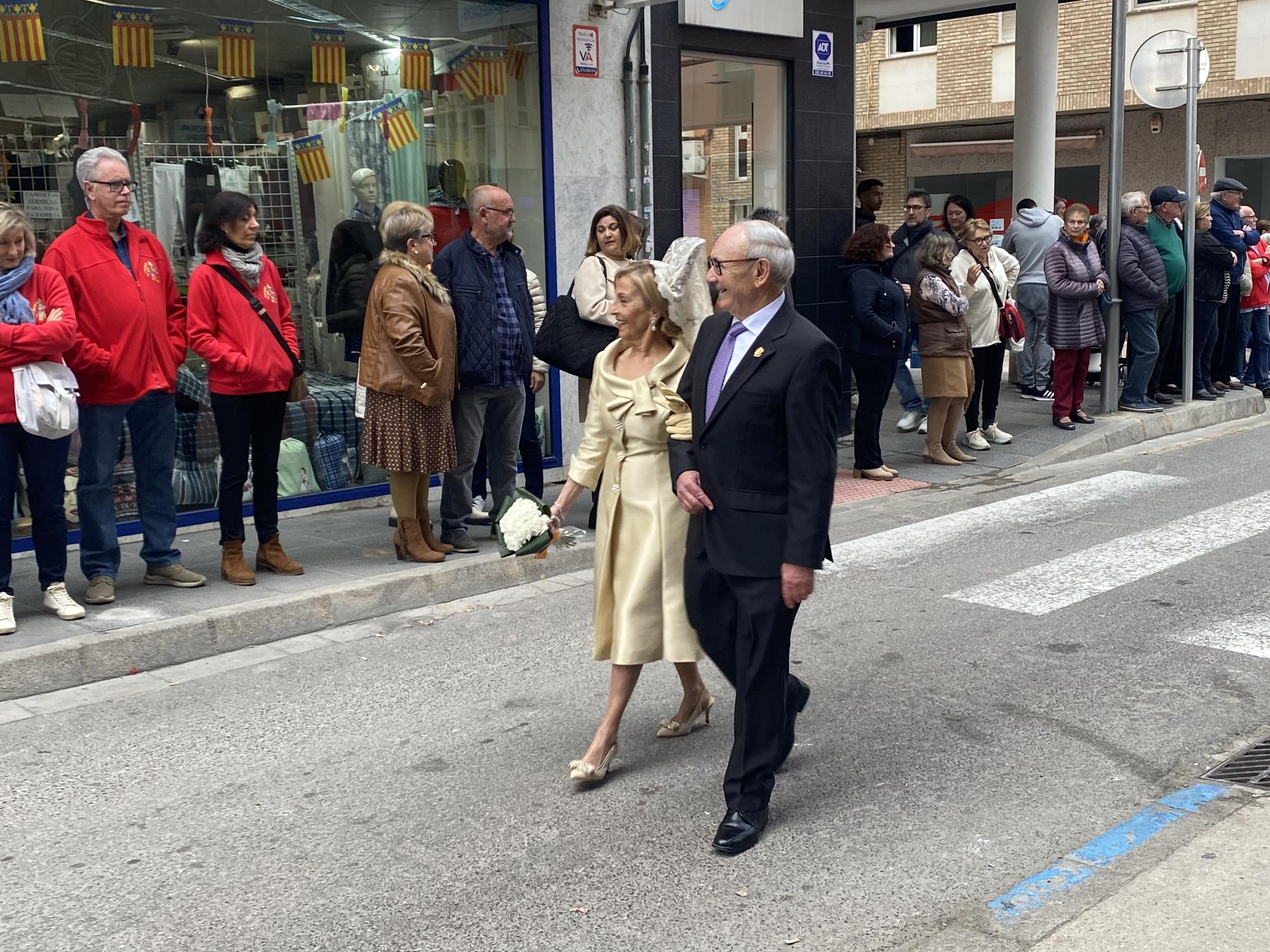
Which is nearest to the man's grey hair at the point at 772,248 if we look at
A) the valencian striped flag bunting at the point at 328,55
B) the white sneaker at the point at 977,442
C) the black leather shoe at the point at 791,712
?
the black leather shoe at the point at 791,712

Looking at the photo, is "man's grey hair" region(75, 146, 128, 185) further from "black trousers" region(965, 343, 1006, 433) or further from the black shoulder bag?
"black trousers" region(965, 343, 1006, 433)

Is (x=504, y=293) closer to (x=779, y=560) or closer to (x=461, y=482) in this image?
(x=461, y=482)

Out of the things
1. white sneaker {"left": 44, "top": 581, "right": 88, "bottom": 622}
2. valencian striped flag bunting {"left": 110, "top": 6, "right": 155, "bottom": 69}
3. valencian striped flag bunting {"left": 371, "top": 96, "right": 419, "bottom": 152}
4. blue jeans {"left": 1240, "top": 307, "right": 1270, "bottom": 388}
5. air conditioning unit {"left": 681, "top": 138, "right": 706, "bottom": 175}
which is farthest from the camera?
blue jeans {"left": 1240, "top": 307, "right": 1270, "bottom": 388}

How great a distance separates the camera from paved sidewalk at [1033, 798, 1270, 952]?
11.9 ft

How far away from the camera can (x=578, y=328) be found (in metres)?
8.05

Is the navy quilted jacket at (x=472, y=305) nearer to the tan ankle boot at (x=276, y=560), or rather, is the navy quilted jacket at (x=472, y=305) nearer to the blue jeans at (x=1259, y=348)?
the tan ankle boot at (x=276, y=560)

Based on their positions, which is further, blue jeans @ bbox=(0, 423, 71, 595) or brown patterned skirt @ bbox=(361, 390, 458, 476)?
brown patterned skirt @ bbox=(361, 390, 458, 476)

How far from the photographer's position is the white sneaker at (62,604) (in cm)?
670

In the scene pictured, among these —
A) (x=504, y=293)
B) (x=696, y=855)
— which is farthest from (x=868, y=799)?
(x=504, y=293)

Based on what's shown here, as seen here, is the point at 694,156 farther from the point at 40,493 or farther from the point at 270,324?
the point at 40,493

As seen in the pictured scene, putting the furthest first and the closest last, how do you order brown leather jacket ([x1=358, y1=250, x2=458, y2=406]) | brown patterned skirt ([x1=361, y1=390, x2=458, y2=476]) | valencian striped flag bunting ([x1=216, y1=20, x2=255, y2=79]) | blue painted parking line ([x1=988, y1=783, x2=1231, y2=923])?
valencian striped flag bunting ([x1=216, y1=20, x2=255, y2=79]), brown patterned skirt ([x1=361, y1=390, x2=458, y2=476]), brown leather jacket ([x1=358, y1=250, x2=458, y2=406]), blue painted parking line ([x1=988, y1=783, x2=1231, y2=923])

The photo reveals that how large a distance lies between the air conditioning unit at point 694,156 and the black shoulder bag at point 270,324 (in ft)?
16.4

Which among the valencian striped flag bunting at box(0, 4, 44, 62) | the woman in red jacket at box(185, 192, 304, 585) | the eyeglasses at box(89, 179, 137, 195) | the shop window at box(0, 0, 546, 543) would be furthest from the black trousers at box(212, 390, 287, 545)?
the valencian striped flag bunting at box(0, 4, 44, 62)

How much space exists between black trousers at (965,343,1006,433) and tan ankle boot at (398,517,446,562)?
5443 millimetres
